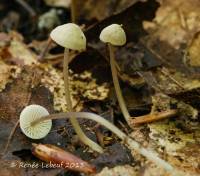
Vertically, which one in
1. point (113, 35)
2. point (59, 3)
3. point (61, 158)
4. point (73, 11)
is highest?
point (59, 3)

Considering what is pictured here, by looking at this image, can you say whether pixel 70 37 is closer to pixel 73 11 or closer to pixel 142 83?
pixel 142 83

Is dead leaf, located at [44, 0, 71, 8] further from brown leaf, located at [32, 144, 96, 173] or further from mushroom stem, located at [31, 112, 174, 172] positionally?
brown leaf, located at [32, 144, 96, 173]

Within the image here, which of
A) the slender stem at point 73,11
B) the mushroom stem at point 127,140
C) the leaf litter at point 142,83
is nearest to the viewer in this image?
the mushroom stem at point 127,140

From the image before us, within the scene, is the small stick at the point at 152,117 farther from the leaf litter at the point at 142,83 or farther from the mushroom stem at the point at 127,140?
the mushroom stem at the point at 127,140

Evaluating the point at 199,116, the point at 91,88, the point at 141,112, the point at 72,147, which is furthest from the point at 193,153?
the point at 91,88

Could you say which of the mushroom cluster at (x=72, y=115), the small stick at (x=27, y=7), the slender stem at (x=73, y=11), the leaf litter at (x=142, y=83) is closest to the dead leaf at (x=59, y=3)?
the small stick at (x=27, y=7)

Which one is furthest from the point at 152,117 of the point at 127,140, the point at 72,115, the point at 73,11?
the point at 73,11
